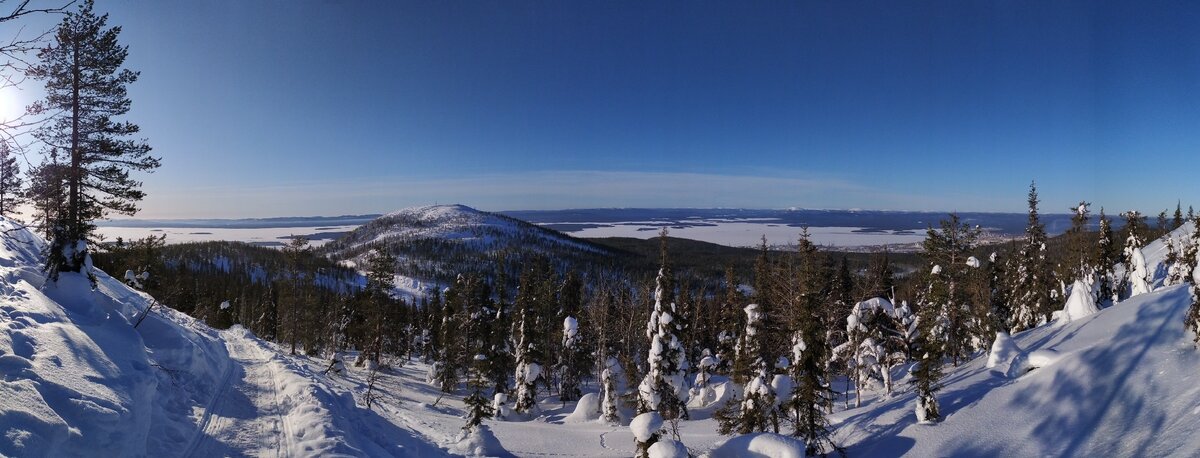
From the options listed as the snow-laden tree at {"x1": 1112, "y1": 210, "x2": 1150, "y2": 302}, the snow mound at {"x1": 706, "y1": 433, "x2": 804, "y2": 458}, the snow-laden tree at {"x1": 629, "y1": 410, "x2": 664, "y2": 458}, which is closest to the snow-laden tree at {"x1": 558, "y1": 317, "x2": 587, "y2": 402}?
the snow mound at {"x1": 706, "y1": 433, "x2": 804, "y2": 458}

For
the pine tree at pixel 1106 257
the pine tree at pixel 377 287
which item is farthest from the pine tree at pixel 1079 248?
the pine tree at pixel 377 287

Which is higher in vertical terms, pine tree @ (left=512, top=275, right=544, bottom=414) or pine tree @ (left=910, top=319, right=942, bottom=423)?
pine tree @ (left=910, top=319, right=942, bottom=423)

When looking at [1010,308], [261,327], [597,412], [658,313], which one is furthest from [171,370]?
[261,327]

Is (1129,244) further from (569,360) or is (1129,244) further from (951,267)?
(569,360)

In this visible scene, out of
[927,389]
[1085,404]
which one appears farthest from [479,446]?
[1085,404]

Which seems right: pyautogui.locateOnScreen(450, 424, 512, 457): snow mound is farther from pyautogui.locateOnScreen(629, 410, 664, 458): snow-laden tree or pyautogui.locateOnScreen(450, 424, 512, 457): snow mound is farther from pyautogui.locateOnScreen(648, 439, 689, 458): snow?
pyautogui.locateOnScreen(648, 439, 689, 458): snow

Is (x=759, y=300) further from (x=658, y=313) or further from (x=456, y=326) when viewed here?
(x=456, y=326)
